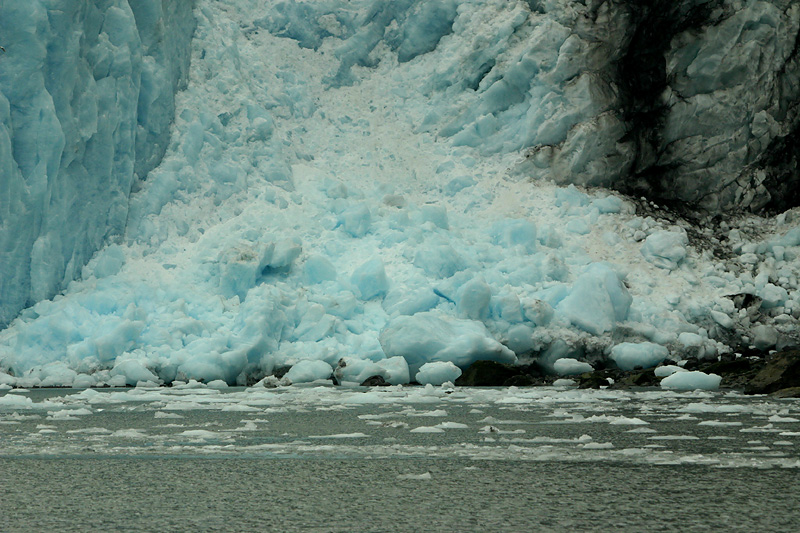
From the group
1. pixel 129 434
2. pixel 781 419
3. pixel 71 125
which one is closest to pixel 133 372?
pixel 71 125

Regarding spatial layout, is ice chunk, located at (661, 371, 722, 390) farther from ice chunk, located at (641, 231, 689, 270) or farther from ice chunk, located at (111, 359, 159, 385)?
ice chunk, located at (111, 359, 159, 385)

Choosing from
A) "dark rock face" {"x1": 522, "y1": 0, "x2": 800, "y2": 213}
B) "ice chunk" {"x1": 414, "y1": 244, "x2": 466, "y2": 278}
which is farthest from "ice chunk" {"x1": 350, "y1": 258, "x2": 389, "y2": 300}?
"dark rock face" {"x1": 522, "y1": 0, "x2": 800, "y2": 213}

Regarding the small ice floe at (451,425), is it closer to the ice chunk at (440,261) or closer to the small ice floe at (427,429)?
the small ice floe at (427,429)

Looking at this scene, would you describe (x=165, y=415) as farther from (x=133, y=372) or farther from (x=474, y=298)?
(x=474, y=298)

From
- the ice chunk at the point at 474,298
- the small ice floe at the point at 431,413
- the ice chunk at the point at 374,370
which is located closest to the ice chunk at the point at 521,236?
the ice chunk at the point at 474,298

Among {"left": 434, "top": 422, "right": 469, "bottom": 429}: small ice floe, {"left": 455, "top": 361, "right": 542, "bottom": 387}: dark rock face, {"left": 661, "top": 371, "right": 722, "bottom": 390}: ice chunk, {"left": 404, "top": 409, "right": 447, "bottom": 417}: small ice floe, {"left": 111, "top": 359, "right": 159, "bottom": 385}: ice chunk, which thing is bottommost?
{"left": 434, "top": 422, "right": 469, "bottom": 429}: small ice floe
